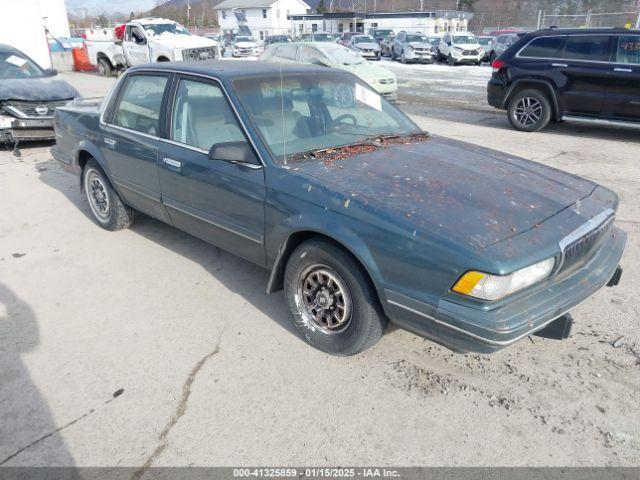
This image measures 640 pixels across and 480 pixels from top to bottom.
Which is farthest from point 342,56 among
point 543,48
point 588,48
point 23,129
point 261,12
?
point 261,12

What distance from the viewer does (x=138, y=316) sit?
12.3 feet

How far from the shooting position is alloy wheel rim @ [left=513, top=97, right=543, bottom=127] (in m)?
9.70

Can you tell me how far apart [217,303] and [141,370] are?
35.0 inches

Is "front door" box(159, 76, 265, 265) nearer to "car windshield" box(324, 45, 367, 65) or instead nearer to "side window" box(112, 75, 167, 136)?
"side window" box(112, 75, 167, 136)

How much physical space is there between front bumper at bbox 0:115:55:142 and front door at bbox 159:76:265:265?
572 cm

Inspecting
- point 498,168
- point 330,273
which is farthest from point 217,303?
point 498,168

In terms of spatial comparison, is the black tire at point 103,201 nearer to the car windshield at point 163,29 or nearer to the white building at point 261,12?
the car windshield at point 163,29

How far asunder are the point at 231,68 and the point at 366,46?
2707 cm

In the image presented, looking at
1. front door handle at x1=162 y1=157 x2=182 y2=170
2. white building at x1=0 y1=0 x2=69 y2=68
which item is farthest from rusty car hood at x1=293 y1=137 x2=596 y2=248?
white building at x1=0 y1=0 x2=69 y2=68

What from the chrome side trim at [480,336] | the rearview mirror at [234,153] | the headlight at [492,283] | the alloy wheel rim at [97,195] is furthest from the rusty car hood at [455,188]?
the alloy wheel rim at [97,195]

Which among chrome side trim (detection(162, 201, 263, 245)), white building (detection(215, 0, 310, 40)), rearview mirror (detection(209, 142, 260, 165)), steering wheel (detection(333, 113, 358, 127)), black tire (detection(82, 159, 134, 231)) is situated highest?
white building (detection(215, 0, 310, 40))

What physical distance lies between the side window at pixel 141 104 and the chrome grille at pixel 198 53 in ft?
44.0

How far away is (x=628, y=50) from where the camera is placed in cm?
858

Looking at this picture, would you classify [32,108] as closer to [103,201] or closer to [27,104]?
[27,104]
